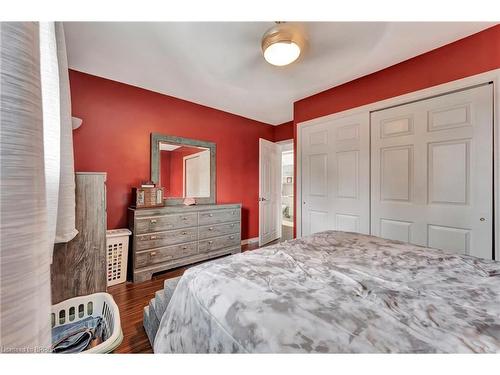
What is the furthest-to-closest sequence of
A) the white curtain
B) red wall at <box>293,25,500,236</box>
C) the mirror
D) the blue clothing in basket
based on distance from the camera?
1. the mirror
2. red wall at <box>293,25,500,236</box>
3. the blue clothing in basket
4. the white curtain

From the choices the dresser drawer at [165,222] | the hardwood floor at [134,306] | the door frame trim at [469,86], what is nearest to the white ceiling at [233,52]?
the door frame trim at [469,86]

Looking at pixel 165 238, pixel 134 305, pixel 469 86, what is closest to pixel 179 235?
pixel 165 238

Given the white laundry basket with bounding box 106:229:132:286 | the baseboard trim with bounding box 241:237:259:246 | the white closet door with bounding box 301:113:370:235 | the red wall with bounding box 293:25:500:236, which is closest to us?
the red wall with bounding box 293:25:500:236

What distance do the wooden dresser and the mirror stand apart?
411 millimetres

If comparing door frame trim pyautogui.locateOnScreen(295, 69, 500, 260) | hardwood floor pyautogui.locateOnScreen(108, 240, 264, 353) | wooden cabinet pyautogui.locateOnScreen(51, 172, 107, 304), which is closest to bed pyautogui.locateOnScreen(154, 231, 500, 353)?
hardwood floor pyautogui.locateOnScreen(108, 240, 264, 353)

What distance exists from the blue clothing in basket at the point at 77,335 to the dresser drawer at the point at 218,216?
1719mm

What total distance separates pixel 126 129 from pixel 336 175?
2834mm

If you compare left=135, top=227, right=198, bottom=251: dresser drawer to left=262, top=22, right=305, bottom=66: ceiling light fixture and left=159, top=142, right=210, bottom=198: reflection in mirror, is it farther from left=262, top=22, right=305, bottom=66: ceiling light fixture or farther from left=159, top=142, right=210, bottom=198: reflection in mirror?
left=262, top=22, right=305, bottom=66: ceiling light fixture

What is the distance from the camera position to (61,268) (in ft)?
5.33

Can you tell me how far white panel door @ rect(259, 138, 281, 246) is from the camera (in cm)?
398

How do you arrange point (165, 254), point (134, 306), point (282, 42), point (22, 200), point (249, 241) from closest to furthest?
point (22, 200), point (282, 42), point (134, 306), point (165, 254), point (249, 241)

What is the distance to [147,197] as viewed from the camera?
8.61 ft

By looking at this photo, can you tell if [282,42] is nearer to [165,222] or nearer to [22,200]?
[22,200]
